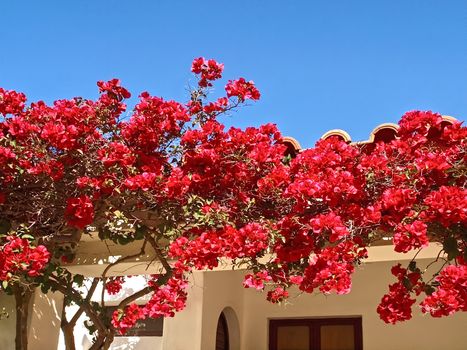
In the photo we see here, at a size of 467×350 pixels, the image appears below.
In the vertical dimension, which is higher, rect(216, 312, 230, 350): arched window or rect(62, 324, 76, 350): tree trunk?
rect(216, 312, 230, 350): arched window

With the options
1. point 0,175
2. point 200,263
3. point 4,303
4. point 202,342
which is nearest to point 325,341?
point 202,342

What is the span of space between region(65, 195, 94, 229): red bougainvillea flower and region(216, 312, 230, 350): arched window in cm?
439

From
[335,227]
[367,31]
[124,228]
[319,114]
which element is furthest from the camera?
[319,114]

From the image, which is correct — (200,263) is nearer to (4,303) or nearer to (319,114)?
(319,114)

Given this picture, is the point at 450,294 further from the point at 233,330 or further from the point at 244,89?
the point at 233,330

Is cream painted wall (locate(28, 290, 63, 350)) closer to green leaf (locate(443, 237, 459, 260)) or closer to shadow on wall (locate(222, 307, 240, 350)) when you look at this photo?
shadow on wall (locate(222, 307, 240, 350))

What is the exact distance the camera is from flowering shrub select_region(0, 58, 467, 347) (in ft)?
13.1

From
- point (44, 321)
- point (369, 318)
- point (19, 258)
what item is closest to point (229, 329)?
point (369, 318)

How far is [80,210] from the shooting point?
4438 millimetres

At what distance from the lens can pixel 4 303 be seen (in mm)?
6938

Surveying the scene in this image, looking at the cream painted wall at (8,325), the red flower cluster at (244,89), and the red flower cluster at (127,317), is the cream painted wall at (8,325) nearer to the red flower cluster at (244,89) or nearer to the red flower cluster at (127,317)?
the red flower cluster at (127,317)

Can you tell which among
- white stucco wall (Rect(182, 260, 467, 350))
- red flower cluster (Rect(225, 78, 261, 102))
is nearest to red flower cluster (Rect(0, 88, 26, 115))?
red flower cluster (Rect(225, 78, 261, 102))

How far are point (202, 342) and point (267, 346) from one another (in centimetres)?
156

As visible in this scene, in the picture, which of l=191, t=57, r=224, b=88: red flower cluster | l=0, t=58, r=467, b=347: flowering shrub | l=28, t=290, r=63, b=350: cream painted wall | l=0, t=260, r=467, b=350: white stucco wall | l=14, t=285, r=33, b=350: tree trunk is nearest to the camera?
l=0, t=58, r=467, b=347: flowering shrub
